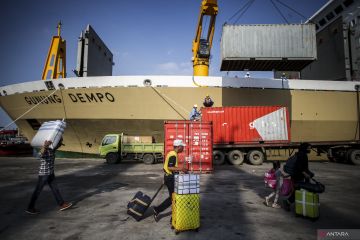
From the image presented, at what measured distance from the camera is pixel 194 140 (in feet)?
45.5

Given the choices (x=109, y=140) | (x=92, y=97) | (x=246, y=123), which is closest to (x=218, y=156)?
(x=246, y=123)

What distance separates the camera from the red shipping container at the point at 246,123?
58.9ft

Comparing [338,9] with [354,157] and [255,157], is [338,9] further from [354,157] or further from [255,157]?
[255,157]

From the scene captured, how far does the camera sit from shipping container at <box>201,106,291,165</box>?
1794 centimetres

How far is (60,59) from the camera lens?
2512cm

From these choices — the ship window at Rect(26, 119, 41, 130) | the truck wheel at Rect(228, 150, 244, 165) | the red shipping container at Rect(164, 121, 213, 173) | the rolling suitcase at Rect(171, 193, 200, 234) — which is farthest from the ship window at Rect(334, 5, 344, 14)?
the ship window at Rect(26, 119, 41, 130)

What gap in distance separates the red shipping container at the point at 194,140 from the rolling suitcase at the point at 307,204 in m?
8.02

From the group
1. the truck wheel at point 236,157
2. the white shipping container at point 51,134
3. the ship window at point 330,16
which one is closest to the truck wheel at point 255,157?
the truck wheel at point 236,157

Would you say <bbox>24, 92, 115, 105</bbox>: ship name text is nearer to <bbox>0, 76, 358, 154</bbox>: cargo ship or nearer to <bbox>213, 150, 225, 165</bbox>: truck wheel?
<bbox>0, 76, 358, 154</bbox>: cargo ship

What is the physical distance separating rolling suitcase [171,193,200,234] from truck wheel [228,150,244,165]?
1347 centimetres

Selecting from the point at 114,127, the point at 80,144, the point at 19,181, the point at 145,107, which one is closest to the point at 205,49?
the point at 145,107

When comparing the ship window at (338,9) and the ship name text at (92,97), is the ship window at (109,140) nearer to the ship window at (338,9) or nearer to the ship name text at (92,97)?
the ship name text at (92,97)

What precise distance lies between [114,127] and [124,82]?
12.8 ft

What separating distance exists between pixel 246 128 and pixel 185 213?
1395 centimetres
